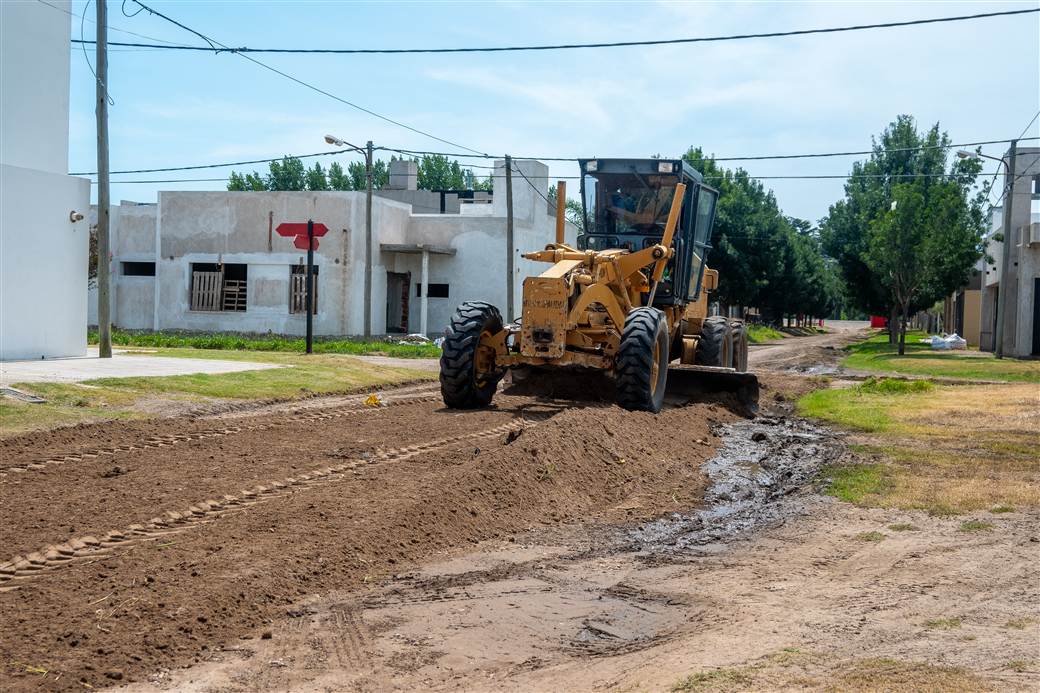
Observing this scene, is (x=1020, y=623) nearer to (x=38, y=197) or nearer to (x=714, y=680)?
(x=714, y=680)

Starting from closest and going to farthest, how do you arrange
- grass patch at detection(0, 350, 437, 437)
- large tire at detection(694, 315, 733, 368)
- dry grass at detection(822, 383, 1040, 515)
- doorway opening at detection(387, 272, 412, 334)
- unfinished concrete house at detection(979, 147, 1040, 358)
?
dry grass at detection(822, 383, 1040, 515), grass patch at detection(0, 350, 437, 437), large tire at detection(694, 315, 733, 368), unfinished concrete house at detection(979, 147, 1040, 358), doorway opening at detection(387, 272, 412, 334)

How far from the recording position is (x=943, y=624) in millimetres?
5945

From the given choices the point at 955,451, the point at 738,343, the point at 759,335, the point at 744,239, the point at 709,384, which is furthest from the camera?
the point at 759,335

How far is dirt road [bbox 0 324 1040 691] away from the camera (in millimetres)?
5309

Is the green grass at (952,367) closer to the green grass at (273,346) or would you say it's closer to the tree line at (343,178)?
the green grass at (273,346)

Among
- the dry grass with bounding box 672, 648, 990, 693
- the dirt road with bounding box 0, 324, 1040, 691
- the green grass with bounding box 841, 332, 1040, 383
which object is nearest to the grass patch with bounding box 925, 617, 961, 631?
the dirt road with bounding box 0, 324, 1040, 691

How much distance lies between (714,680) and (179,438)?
26.9 feet

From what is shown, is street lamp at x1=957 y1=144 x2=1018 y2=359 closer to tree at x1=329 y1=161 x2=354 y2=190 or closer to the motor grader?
the motor grader

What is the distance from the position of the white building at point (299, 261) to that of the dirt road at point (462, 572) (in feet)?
89.2

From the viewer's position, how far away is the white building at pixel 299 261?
38625mm

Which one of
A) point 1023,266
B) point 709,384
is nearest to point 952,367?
point 1023,266

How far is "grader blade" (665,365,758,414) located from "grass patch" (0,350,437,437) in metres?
6.19

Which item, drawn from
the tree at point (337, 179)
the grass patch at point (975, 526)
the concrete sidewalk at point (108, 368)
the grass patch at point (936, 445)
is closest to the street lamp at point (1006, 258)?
the grass patch at point (936, 445)

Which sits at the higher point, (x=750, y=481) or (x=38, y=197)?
(x=38, y=197)
